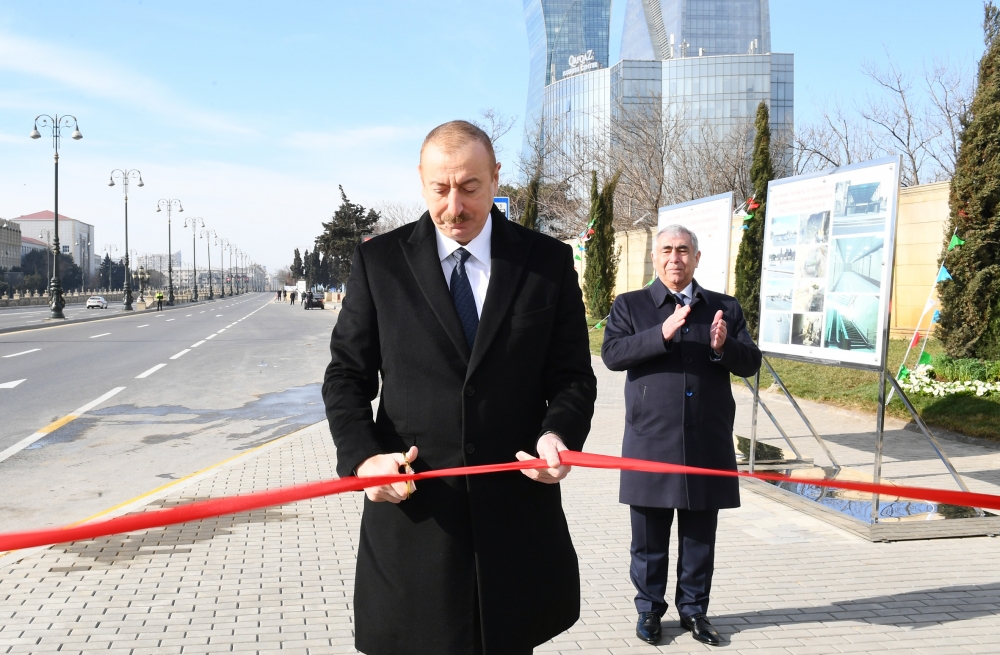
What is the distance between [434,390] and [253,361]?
19676mm

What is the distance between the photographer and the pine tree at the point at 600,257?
1113 inches

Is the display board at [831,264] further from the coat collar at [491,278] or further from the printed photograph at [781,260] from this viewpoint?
the coat collar at [491,278]

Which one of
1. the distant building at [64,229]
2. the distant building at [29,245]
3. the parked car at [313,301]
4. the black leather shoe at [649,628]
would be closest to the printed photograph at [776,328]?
the black leather shoe at [649,628]

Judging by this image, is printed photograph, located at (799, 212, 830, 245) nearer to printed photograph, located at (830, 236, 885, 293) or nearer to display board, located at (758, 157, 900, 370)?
display board, located at (758, 157, 900, 370)

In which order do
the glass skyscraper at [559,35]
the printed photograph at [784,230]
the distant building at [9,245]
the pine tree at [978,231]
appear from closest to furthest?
the printed photograph at [784,230]
the pine tree at [978,231]
the distant building at [9,245]
the glass skyscraper at [559,35]

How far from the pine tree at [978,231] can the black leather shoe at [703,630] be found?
29.9ft

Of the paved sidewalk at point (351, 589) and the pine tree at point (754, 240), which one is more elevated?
the pine tree at point (754, 240)

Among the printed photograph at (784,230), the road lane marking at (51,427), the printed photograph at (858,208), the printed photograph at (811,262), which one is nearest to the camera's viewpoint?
the printed photograph at (858,208)

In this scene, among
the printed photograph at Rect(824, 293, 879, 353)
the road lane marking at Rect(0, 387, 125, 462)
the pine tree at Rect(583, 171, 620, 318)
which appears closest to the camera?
the printed photograph at Rect(824, 293, 879, 353)

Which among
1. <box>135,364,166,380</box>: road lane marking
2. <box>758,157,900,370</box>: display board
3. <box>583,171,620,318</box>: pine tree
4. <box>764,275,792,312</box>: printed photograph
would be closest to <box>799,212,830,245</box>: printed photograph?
<box>758,157,900,370</box>: display board

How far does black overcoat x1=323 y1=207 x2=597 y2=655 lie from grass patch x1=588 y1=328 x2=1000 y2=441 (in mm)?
9088

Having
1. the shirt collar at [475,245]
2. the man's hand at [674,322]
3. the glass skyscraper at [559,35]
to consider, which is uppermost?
the glass skyscraper at [559,35]

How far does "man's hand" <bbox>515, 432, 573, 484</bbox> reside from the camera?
2332mm

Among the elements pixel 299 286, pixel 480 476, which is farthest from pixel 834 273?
pixel 299 286
